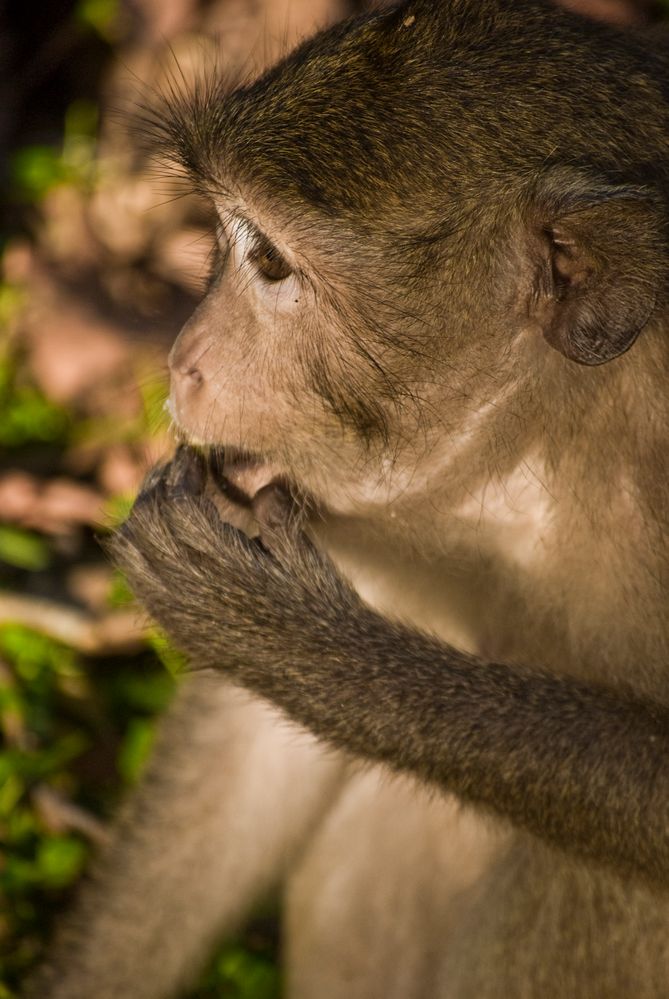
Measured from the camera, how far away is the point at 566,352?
2.44 meters

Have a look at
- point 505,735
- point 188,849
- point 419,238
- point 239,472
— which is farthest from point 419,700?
point 188,849

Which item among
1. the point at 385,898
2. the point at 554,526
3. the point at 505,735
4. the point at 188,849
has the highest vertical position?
the point at 554,526

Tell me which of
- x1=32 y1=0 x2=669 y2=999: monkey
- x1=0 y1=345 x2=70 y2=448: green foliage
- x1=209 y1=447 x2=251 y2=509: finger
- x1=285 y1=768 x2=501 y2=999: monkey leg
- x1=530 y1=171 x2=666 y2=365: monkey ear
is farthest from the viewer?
x1=0 y1=345 x2=70 y2=448: green foliage

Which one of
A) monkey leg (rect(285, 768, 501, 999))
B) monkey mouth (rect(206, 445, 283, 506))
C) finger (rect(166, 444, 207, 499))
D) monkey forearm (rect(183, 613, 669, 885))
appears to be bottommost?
monkey leg (rect(285, 768, 501, 999))

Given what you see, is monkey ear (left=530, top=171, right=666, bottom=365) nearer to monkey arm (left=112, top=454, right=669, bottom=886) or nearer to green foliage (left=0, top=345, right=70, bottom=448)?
monkey arm (left=112, top=454, right=669, bottom=886)

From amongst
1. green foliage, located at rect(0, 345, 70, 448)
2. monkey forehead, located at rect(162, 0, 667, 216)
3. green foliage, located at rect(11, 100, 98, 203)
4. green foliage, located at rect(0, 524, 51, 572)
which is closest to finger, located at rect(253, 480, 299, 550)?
monkey forehead, located at rect(162, 0, 667, 216)

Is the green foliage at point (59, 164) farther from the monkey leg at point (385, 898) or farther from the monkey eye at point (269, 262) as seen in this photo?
the monkey eye at point (269, 262)

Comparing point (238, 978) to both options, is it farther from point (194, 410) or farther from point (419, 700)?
point (194, 410)

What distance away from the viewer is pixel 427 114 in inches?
96.3

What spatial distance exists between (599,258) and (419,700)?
866 mm

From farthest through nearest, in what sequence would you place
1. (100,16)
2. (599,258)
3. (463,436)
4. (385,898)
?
(100,16) → (385,898) → (463,436) → (599,258)

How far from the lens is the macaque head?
2.42 meters

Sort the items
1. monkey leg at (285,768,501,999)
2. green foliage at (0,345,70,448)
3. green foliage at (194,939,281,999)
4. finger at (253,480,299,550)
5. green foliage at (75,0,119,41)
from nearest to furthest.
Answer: finger at (253,480,299,550)
monkey leg at (285,768,501,999)
green foliage at (194,939,281,999)
green foliage at (0,345,70,448)
green foliage at (75,0,119,41)

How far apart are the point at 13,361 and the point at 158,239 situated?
77cm
